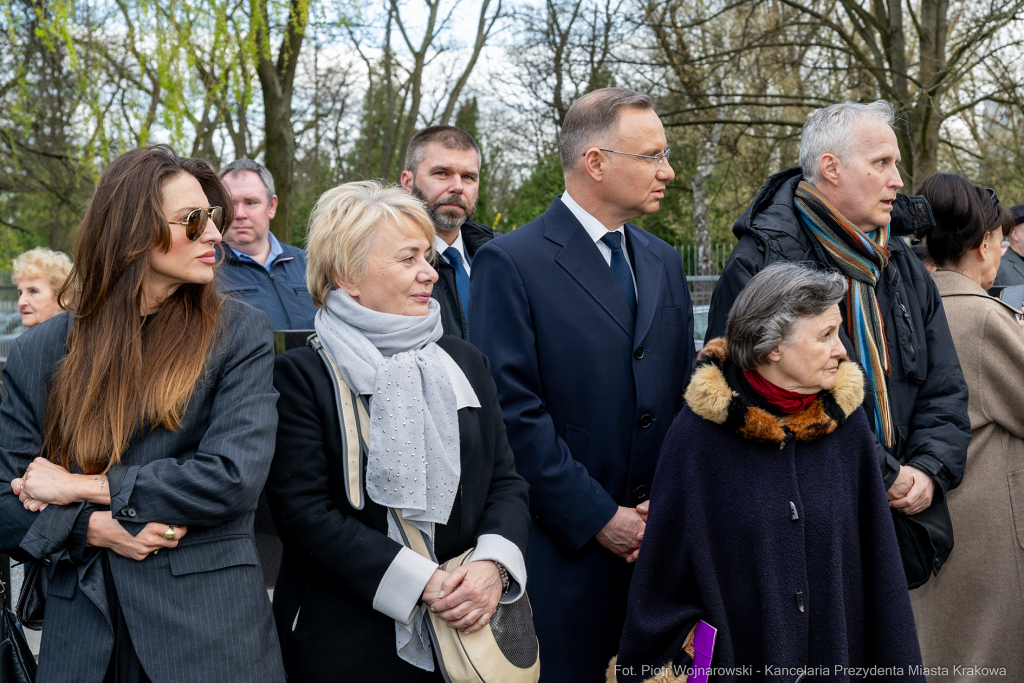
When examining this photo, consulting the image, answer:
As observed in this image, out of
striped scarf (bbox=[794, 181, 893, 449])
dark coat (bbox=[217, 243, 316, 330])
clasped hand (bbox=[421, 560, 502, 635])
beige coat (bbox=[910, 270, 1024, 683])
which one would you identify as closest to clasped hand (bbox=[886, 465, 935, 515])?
striped scarf (bbox=[794, 181, 893, 449])

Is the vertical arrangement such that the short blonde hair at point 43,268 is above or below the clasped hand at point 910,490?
below

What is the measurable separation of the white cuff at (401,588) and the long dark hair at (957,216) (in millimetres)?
2568

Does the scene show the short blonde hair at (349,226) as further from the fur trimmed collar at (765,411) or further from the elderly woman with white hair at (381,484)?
the fur trimmed collar at (765,411)

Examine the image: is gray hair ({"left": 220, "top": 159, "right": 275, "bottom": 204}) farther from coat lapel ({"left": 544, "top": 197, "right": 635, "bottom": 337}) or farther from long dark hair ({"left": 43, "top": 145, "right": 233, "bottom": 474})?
long dark hair ({"left": 43, "top": 145, "right": 233, "bottom": 474})

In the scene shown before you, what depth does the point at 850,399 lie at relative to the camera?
7.97ft

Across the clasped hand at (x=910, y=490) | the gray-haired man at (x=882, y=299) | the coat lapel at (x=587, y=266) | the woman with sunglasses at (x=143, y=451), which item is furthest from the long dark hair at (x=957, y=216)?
the woman with sunglasses at (x=143, y=451)

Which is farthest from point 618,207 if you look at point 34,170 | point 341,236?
point 34,170

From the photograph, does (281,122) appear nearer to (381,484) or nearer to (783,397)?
(381,484)

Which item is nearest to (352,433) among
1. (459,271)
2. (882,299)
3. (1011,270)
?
(882,299)

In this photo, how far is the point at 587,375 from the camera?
293 cm

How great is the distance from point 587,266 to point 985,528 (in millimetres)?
1804

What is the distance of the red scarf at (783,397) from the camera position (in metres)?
2.40

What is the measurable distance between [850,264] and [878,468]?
0.82m

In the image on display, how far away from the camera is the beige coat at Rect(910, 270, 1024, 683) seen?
10.5ft
